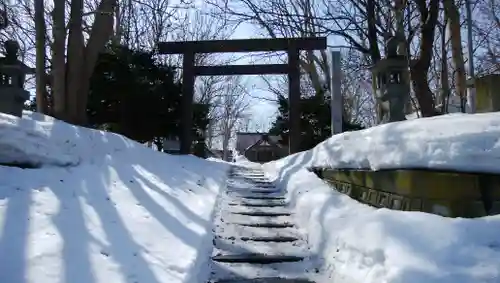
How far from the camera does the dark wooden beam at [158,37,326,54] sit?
1295cm

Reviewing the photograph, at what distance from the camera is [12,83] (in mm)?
7164

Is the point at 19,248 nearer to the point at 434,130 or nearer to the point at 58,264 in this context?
the point at 58,264

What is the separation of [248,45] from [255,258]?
10.5m

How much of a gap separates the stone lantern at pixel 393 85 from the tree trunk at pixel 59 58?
265 inches

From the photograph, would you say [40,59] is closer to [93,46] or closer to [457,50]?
[93,46]

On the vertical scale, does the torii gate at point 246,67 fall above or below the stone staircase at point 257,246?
above

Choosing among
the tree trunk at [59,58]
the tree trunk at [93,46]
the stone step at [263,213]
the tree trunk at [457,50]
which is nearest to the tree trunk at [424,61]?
the tree trunk at [457,50]

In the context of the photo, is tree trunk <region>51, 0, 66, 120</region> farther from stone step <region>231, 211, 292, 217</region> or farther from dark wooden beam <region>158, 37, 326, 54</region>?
stone step <region>231, 211, 292, 217</region>

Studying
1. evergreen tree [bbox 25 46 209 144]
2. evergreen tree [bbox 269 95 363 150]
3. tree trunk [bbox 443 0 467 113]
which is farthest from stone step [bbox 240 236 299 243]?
evergreen tree [bbox 269 95 363 150]

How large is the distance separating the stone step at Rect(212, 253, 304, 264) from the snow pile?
171 millimetres

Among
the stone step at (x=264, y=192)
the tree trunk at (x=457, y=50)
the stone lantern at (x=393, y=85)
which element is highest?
the tree trunk at (x=457, y=50)

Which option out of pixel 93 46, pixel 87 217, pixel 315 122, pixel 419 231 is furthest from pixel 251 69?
pixel 419 231

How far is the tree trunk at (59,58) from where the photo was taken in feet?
30.9

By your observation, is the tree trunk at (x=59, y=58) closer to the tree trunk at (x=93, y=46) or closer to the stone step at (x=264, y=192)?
the tree trunk at (x=93, y=46)
